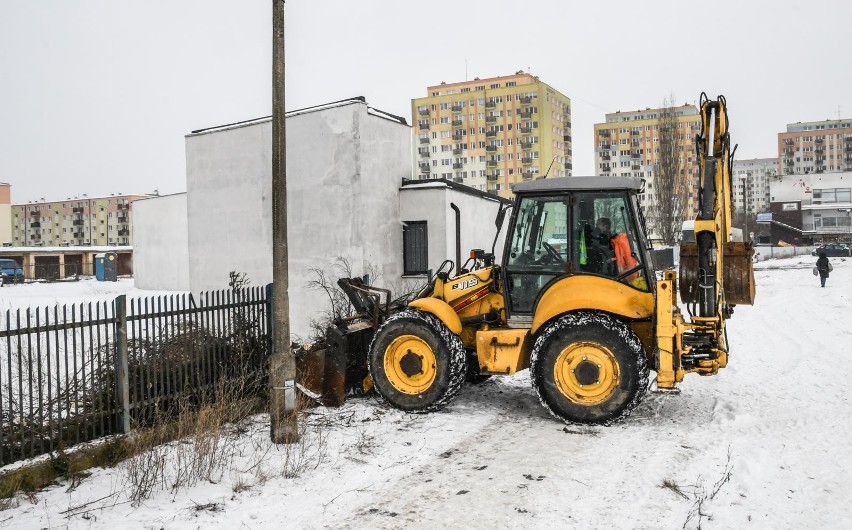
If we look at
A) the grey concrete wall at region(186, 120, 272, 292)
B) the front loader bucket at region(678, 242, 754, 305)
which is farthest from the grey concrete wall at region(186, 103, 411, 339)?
the front loader bucket at region(678, 242, 754, 305)

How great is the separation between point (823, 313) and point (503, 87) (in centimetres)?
8254

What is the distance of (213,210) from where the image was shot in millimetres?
19891

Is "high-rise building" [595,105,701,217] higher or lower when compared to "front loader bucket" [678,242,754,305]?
higher

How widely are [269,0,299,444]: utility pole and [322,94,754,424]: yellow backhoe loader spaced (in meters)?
1.49

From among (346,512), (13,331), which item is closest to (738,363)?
(346,512)

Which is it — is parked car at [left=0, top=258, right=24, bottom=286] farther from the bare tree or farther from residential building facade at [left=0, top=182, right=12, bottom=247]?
residential building facade at [left=0, top=182, right=12, bottom=247]

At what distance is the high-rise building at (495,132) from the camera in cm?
9081

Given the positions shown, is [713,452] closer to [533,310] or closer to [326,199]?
[533,310]

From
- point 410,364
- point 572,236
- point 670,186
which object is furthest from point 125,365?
point 670,186

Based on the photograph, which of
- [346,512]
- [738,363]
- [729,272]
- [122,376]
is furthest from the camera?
[738,363]

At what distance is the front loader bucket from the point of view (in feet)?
24.3

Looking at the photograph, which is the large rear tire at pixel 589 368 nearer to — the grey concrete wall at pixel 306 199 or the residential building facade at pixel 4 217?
the grey concrete wall at pixel 306 199

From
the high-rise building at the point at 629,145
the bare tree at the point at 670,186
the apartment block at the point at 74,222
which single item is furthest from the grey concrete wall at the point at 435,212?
the apartment block at the point at 74,222

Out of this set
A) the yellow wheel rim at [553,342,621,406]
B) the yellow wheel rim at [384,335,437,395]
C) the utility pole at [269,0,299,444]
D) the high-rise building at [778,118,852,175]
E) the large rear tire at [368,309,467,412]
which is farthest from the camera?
the high-rise building at [778,118,852,175]
